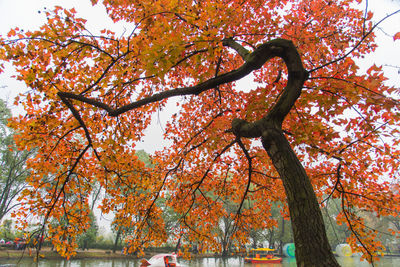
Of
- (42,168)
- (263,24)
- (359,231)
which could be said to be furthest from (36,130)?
(359,231)

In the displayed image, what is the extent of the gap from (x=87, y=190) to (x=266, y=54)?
5047 mm

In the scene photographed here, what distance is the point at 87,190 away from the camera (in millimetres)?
5184

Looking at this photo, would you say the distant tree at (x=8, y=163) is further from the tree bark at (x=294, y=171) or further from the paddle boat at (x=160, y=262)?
the tree bark at (x=294, y=171)

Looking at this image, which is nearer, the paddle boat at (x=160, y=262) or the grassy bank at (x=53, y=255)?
the paddle boat at (x=160, y=262)

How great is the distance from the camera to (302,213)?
2355mm

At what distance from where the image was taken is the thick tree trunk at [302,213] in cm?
217

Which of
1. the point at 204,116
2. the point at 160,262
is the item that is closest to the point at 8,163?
the point at 160,262

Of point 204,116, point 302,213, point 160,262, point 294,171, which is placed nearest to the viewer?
point 302,213

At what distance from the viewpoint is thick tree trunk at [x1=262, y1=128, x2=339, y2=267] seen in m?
2.17

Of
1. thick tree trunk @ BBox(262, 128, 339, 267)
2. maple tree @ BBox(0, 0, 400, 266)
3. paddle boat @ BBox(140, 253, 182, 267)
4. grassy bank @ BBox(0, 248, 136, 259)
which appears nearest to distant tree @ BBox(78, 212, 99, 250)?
grassy bank @ BBox(0, 248, 136, 259)

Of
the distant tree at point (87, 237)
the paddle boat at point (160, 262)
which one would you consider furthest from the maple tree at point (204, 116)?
the distant tree at point (87, 237)

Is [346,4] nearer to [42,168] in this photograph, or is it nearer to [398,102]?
[398,102]

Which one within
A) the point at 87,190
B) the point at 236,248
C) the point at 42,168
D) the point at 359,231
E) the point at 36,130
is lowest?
the point at 236,248

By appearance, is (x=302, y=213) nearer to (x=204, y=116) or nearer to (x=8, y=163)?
(x=204, y=116)
